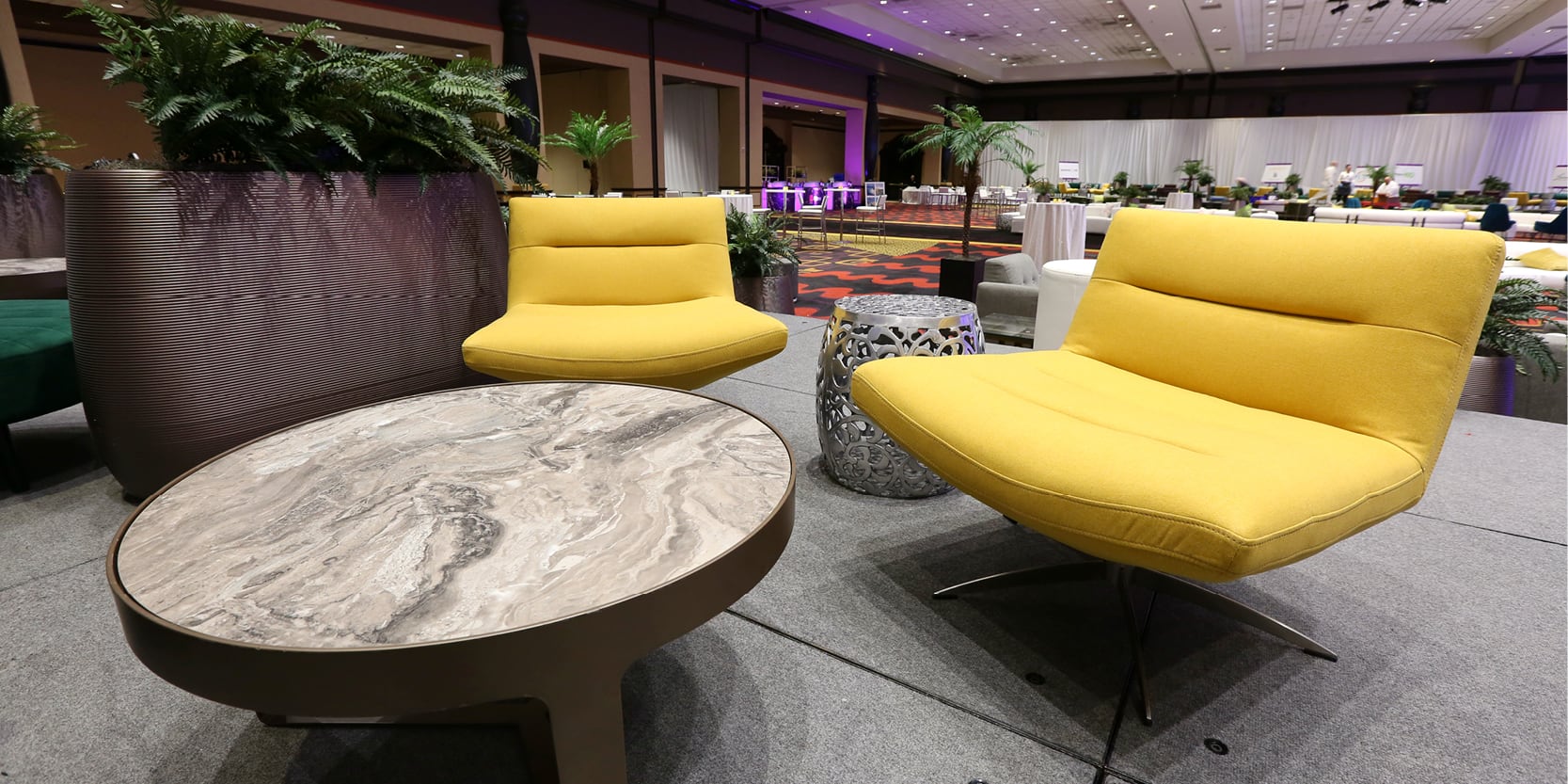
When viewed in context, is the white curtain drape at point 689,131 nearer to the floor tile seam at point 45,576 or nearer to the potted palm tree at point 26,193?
the potted palm tree at point 26,193

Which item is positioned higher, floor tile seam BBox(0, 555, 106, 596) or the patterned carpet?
the patterned carpet

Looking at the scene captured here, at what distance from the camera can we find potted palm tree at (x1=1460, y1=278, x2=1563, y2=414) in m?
2.84

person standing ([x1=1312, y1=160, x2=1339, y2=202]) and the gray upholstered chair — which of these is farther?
person standing ([x1=1312, y1=160, x2=1339, y2=202])

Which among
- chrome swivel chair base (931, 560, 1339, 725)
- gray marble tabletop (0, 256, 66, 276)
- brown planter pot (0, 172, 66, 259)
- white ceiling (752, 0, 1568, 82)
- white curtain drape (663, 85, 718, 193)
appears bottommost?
chrome swivel chair base (931, 560, 1339, 725)

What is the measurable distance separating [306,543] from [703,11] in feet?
42.8

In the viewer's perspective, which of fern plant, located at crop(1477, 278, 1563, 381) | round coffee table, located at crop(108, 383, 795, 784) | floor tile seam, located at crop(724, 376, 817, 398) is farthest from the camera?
floor tile seam, located at crop(724, 376, 817, 398)

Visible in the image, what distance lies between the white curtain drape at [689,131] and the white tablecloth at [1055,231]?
33.6 feet

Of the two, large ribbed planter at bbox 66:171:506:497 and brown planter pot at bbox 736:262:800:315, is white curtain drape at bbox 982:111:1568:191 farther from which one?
large ribbed planter at bbox 66:171:506:497

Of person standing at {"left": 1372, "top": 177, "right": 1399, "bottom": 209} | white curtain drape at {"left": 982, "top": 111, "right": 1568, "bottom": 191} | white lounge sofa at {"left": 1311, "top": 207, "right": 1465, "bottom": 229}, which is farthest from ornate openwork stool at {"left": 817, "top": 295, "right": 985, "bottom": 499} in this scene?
white curtain drape at {"left": 982, "top": 111, "right": 1568, "bottom": 191}

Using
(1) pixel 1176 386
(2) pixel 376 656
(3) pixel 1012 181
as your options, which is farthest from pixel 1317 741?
(3) pixel 1012 181

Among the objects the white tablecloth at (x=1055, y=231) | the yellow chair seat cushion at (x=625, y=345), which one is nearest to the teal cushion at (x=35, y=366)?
the yellow chair seat cushion at (x=625, y=345)

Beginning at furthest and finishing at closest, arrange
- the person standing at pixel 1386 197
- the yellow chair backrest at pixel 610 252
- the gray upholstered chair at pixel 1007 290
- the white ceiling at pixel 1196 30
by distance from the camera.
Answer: the white ceiling at pixel 1196 30, the person standing at pixel 1386 197, the gray upholstered chair at pixel 1007 290, the yellow chair backrest at pixel 610 252

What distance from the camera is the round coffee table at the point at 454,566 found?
27.8 inches

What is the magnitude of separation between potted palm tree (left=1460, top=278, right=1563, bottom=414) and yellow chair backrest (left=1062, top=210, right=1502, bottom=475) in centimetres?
198
